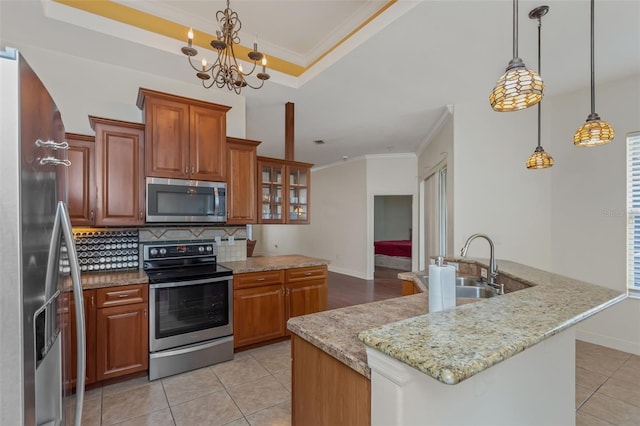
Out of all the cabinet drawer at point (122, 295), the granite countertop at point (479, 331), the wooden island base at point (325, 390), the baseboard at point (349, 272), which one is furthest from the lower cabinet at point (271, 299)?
the baseboard at point (349, 272)

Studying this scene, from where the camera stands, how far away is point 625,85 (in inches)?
123

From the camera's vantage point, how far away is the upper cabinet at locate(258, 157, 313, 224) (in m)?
3.59

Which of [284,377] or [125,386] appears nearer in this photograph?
[125,386]

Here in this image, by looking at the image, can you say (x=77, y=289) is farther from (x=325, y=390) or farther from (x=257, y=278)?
(x=257, y=278)

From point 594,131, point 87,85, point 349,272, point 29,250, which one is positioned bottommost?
point 349,272

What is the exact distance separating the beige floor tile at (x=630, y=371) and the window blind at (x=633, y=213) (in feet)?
2.13

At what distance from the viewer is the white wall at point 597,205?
3.12m

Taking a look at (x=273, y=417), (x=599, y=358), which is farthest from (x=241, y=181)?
(x=599, y=358)

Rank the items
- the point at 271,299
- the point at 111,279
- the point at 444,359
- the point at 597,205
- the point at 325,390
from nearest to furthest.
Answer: the point at 444,359, the point at 325,390, the point at 111,279, the point at 271,299, the point at 597,205

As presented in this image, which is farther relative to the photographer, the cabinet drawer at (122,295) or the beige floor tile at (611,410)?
the cabinet drawer at (122,295)

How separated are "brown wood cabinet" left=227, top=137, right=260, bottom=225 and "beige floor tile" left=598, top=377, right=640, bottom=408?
3.47 meters

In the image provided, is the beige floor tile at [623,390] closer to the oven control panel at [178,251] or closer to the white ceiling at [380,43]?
the white ceiling at [380,43]

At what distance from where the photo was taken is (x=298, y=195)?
3.93m

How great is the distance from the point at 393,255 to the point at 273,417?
6378 millimetres
